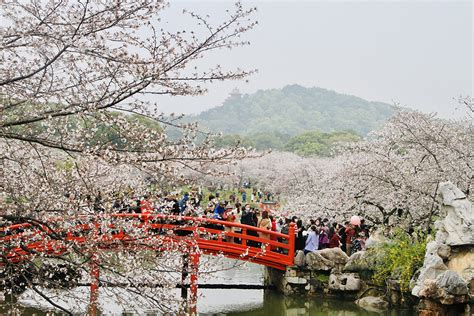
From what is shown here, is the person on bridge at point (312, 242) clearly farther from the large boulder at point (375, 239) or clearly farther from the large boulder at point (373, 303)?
the large boulder at point (373, 303)

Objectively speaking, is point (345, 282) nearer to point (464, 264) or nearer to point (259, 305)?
point (259, 305)

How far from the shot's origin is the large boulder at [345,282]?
13469 mm

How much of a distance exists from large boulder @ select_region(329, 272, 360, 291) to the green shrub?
54 centimetres

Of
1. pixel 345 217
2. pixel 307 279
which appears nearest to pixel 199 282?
pixel 307 279

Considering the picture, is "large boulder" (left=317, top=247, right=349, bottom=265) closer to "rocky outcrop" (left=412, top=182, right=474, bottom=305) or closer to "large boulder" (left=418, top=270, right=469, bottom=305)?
"rocky outcrop" (left=412, top=182, right=474, bottom=305)

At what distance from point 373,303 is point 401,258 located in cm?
119

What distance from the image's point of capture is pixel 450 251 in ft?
35.7

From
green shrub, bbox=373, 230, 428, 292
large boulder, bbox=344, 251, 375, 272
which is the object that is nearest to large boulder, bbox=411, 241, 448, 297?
green shrub, bbox=373, 230, 428, 292

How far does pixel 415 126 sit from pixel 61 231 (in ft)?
36.4

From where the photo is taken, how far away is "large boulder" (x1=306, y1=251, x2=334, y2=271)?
13.8 metres

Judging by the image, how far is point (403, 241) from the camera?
12797 millimetres

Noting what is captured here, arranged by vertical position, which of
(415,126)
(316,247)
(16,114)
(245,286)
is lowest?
(245,286)

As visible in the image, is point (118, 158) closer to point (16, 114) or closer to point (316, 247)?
point (16, 114)

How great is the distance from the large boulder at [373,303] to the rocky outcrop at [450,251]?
5.26 ft
